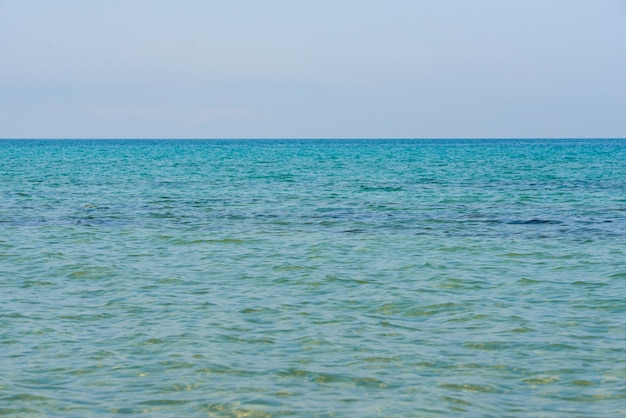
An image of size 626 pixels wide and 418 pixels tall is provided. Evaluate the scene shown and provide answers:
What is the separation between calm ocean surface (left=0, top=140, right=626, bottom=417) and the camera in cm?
1053

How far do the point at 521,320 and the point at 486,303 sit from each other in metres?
1.41

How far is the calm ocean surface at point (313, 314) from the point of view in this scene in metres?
10.5

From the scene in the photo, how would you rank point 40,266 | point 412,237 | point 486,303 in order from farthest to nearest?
point 412,237 → point 40,266 → point 486,303

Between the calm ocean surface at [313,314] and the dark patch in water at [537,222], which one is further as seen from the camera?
the dark patch in water at [537,222]

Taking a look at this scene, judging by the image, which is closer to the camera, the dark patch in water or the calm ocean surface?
the calm ocean surface

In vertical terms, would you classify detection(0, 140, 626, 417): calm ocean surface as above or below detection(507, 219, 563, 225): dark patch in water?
below

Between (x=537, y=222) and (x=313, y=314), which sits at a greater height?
(x=537, y=222)

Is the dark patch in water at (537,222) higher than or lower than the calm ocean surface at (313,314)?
higher

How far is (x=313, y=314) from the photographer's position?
14.8 metres

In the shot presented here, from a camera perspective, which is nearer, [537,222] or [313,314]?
[313,314]

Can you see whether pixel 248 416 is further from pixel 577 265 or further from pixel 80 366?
pixel 577 265

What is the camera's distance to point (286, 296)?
53.8ft

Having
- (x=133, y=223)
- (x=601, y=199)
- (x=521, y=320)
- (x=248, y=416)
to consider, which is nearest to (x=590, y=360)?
(x=521, y=320)

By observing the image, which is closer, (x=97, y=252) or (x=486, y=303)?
(x=486, y=303)
